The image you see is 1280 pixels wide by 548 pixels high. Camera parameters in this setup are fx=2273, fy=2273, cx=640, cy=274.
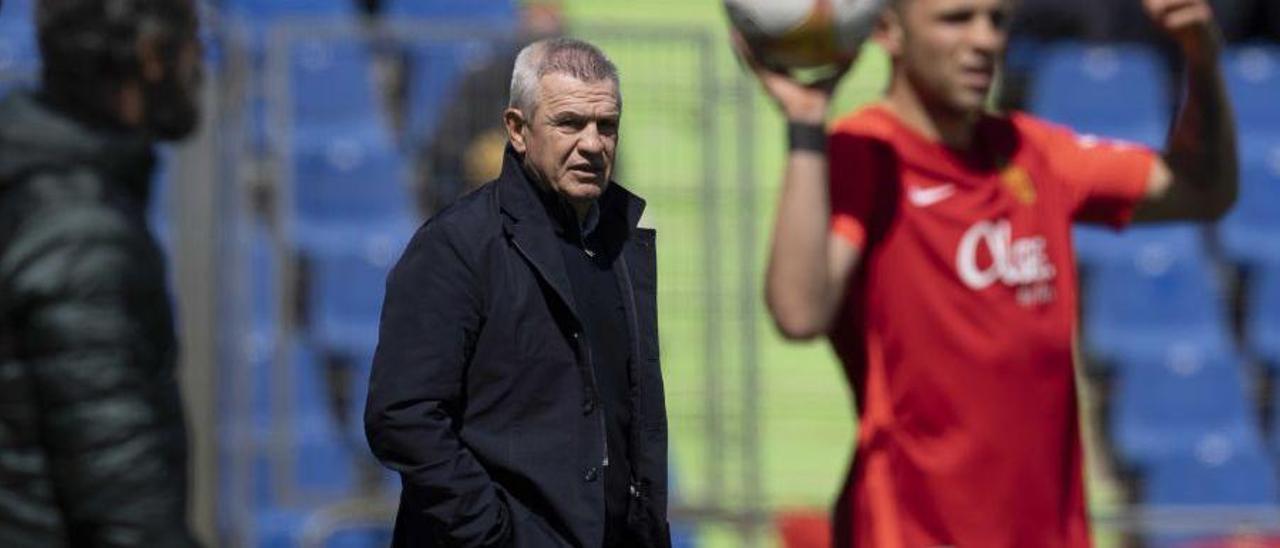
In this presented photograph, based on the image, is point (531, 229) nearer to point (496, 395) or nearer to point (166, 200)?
point (496, 395)

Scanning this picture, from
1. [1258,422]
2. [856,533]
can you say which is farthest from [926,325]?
[1258,422]

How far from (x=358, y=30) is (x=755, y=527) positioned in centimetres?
203

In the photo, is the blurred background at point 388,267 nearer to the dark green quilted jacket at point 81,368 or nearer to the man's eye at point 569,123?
the dark green quilted jacket at point 81,368

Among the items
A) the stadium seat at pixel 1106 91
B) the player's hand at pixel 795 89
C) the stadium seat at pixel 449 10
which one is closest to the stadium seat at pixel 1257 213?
the stadium seat at pixel 1106 91

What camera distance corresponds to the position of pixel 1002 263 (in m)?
4.44

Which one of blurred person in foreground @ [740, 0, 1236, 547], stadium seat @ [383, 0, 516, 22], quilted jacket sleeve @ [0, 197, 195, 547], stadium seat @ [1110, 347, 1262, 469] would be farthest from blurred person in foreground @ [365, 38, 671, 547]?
stadium seat @ [383, 0, 516, 22]

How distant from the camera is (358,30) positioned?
7262 millimetres

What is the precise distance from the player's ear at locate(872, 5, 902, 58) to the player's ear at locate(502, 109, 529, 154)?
1.45m

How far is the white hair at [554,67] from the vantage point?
10.7 ft

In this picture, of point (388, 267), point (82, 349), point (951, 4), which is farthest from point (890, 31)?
point (388, 267)

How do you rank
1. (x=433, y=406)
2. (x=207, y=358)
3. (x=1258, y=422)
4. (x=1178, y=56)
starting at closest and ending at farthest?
(x=433, y=406)
(x=207, y=358)
(x=1258, y=422)
(x=1178, y=56)

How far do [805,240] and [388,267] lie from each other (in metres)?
3.95

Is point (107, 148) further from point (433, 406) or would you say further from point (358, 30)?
point (358, 30)

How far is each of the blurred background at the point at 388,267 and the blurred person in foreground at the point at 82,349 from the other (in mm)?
2077
